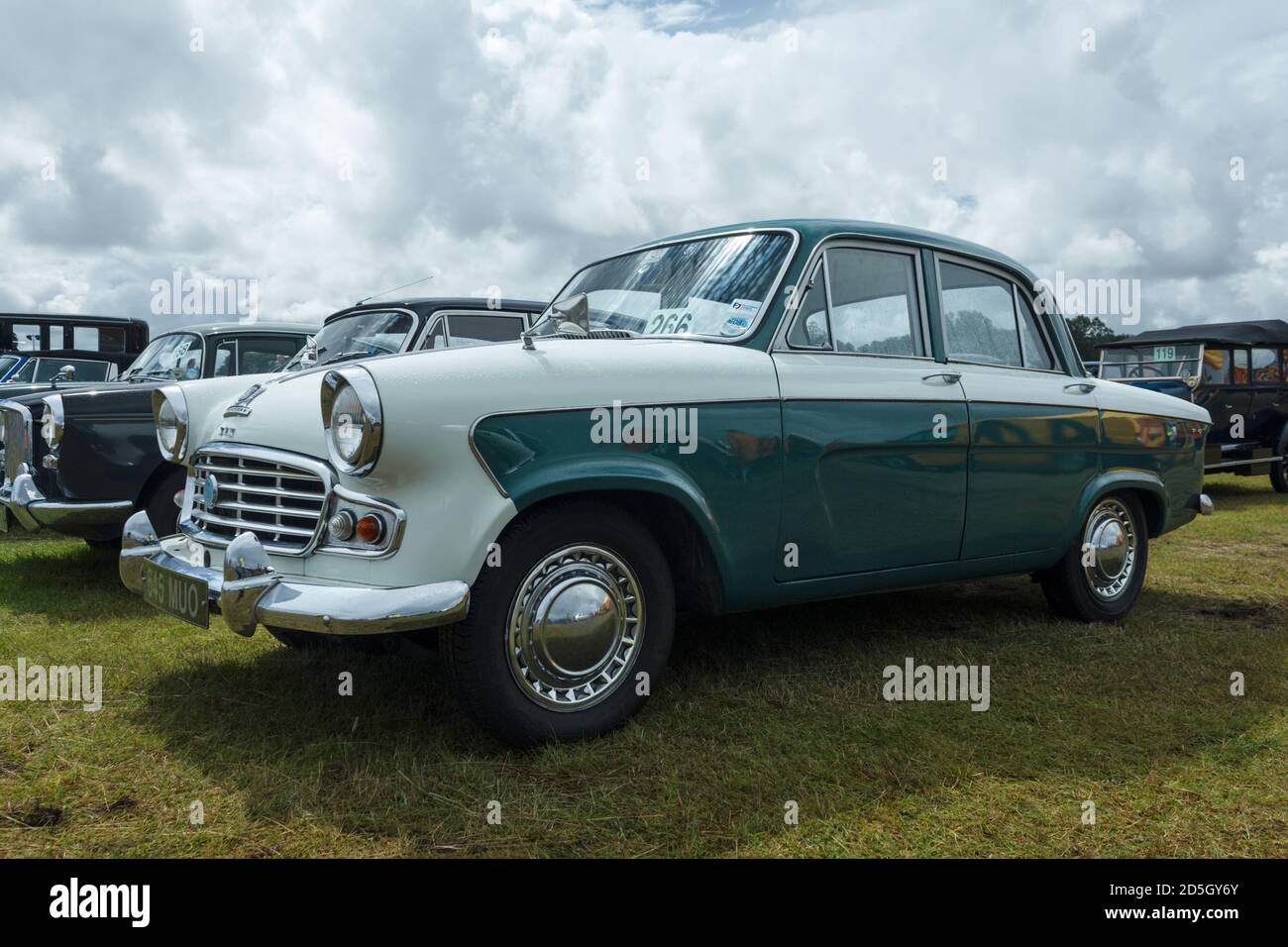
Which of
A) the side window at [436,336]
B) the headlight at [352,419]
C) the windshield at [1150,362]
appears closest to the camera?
the headlight at [352,419]

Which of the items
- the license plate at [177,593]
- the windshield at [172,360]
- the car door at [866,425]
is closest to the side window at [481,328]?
the windshield at [172,360]

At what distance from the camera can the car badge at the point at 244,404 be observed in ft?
11.0

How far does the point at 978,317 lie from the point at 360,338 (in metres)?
3.70

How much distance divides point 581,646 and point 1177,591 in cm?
422

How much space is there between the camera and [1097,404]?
15.6 ft

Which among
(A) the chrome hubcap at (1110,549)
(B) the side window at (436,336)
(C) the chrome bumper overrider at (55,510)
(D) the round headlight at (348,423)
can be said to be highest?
(B) the side window at (436,336)

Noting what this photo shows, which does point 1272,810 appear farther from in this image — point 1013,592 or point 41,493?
point 41,493

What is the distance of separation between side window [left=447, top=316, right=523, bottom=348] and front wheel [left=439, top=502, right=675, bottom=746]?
3.39 meters

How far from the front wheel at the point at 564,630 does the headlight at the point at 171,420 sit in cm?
161

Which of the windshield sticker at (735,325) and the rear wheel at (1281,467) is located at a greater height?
the windshield sticker at (735,325)

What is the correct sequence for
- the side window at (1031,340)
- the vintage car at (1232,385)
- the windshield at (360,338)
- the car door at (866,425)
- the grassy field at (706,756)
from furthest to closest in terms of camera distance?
the vintage car at (1232,385), the windshield at (360,338), the side window at (1031,340), the car door at (866,425), the grassy field at (706,756)

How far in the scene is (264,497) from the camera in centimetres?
315

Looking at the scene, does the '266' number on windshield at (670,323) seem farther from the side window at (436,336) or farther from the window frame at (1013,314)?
the side window at (436,336)
